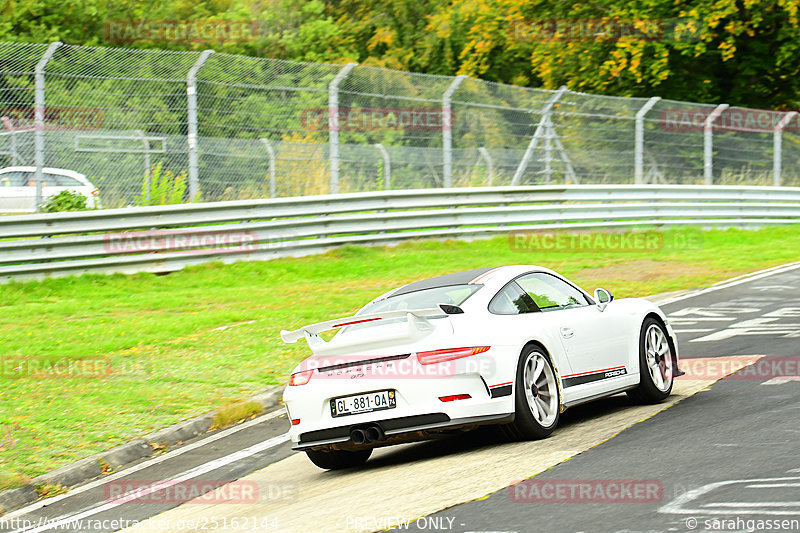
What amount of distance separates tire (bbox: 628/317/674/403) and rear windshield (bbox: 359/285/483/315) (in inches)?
68.8

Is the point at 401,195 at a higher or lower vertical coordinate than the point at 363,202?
higher

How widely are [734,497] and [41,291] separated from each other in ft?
40.3

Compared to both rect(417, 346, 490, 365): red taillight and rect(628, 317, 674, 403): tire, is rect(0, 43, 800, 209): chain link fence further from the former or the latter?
rect(417, 346, 490, 365): red taillight

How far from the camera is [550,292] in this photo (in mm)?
8539

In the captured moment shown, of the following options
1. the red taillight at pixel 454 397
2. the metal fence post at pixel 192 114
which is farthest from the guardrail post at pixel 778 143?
the red taillight at pixel 454 397

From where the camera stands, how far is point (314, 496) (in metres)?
6.83

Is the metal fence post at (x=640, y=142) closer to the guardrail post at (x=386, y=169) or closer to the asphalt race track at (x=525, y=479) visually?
the guardrail post at (x=386, y=169)

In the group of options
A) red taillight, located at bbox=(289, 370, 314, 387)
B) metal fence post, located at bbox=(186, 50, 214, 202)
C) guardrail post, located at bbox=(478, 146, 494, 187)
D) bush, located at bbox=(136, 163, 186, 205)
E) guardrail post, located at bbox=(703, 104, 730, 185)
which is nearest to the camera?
red taillight, located at bbox=(289, 370, 314, 387)

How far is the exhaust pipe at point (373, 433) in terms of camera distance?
7.18 meters

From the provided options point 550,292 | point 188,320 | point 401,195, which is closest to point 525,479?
point 550,292

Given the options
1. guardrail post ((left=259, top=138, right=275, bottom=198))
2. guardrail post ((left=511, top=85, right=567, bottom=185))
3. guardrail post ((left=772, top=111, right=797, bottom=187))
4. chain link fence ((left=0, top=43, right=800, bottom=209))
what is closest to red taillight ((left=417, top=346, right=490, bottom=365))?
chain link fence ((left=0, top=43, right=800, bottom=209))

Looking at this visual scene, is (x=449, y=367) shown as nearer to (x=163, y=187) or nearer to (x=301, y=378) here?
(x=301, y=378)

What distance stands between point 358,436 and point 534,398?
1.30m

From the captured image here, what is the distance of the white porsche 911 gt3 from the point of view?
7.12 m
